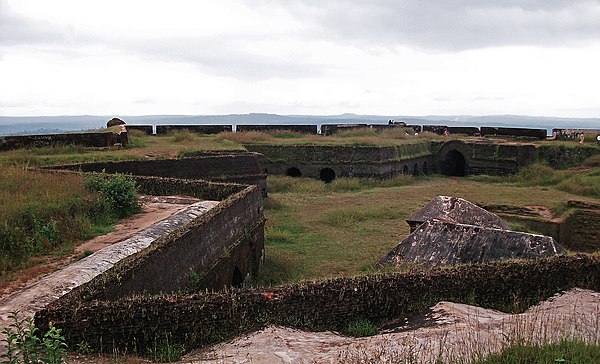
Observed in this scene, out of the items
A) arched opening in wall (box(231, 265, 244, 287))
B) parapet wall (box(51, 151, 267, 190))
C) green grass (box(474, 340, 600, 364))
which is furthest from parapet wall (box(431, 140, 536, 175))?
green grass (box(474, 340, 600, 364))

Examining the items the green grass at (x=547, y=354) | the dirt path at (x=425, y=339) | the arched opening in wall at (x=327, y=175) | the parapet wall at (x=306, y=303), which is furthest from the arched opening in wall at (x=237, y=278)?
the arched opening in wall at (x=327, y=175)

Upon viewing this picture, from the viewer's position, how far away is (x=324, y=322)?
6441 mm

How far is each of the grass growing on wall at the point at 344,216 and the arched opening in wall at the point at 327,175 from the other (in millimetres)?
1936

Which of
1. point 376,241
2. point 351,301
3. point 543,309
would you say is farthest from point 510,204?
point 351,301

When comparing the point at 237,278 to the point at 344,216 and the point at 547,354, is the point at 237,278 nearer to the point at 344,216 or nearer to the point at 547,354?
the point at 547,354

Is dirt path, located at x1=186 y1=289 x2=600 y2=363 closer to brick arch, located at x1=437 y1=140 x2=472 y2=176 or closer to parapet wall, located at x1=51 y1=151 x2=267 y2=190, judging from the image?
parapet wall, located at x1=51 y1=151 x2=267 y2=190

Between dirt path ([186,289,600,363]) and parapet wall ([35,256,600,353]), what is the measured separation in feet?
0.89

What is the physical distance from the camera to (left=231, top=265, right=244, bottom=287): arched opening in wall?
11.2m

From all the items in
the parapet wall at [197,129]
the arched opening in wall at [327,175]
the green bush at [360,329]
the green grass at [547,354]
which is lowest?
the arched opening in wall at [327,175]

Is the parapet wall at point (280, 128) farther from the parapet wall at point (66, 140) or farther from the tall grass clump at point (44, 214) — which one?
the tall grass clump at point (44, 214)

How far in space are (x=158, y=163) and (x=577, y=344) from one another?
51.4ft

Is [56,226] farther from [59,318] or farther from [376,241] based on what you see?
[376,241]

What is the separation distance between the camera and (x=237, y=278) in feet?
37.2

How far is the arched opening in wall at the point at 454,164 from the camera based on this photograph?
34375mm
